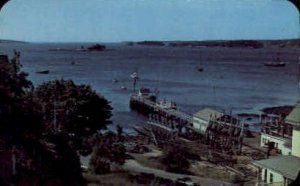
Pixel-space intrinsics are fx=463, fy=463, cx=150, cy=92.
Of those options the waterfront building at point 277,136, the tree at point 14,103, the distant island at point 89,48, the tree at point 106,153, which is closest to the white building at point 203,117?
the waterfront building at point 277,136

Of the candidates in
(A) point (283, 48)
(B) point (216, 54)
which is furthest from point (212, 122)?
(A) point (283, 48)

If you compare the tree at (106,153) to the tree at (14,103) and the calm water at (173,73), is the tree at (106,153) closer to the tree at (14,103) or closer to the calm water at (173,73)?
the calm water at (173,73)

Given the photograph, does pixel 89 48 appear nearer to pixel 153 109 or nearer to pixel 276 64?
pixel 153 109

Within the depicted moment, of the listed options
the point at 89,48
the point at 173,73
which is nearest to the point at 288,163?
the point at 173,73

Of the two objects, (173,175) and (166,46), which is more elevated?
(166,46)

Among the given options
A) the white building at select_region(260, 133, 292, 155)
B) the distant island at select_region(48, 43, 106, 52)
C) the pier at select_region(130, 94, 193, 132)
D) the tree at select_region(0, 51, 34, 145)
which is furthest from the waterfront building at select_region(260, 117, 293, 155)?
the tree at select_region(0, 51, 34, 145)

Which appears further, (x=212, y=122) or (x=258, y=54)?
(x=212, y=122)

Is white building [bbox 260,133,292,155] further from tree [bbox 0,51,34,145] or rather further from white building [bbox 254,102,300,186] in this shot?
tree [bbox 0,51,34,145]

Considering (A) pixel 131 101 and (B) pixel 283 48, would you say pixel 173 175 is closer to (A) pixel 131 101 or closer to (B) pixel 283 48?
(A) pixel 131 101
